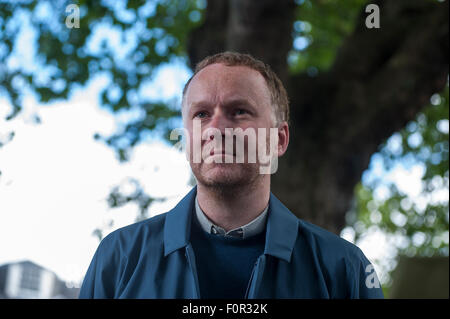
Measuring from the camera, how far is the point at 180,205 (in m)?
1.82

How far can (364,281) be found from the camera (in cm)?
174

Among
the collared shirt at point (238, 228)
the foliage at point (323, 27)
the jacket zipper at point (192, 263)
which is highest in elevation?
the foliage at point (323, 27)

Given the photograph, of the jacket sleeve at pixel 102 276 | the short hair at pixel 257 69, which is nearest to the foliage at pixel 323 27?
the short hair at pixel 257 69

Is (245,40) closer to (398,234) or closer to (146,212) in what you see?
(146,212)

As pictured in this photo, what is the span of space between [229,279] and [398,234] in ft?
22.0

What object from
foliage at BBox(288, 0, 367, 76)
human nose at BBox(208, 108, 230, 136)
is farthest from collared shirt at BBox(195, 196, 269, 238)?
foliage at BBox(288, 0, 367, 76)

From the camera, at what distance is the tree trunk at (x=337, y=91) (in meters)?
4.23

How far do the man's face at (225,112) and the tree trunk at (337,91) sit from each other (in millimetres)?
2313

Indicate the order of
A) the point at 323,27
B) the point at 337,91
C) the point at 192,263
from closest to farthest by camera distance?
1. the point at 192,263
2. the point at 337,91
3. the point at 323,27

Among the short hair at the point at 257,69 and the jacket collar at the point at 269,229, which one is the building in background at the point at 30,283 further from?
the short hair at the point at 257,69

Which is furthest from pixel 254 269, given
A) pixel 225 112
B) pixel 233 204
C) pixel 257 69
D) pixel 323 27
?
pixel 323 27

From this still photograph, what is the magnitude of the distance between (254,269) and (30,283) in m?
0.98

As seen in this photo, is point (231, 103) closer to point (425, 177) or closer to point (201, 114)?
point (201, 114)
